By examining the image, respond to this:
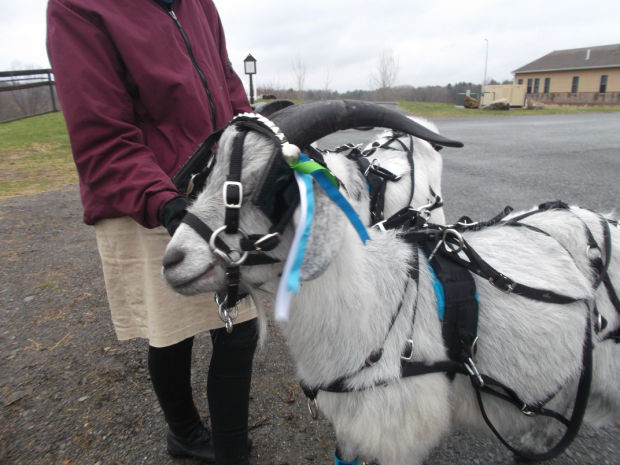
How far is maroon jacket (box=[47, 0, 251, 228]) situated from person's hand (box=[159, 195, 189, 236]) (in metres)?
0.04

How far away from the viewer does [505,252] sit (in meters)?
2.00

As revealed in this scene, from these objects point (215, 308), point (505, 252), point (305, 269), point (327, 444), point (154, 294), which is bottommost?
point (327, 444)

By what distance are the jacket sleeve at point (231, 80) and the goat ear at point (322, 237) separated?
3.57 ft

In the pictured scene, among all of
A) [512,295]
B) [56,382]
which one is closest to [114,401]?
[56,382]

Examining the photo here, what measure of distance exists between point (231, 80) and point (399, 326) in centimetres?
162

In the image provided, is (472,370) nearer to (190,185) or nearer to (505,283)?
(505,283)

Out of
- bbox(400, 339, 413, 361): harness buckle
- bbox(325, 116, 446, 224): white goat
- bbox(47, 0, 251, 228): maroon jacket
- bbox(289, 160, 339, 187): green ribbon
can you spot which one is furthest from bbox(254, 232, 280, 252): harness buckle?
bbox(325, 116, 446, 224): white goat

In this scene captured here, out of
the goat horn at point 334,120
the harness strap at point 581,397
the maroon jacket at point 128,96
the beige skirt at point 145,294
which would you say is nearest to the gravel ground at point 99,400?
the harness strap at point 581,397

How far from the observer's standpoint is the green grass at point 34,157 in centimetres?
980

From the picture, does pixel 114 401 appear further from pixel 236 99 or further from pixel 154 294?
pixel 236 99

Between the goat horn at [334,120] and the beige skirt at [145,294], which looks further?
the beige skirt at [145,294]

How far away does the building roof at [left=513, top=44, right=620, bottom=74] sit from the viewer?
5462 cm

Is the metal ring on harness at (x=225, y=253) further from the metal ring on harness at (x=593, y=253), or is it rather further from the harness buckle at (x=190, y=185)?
the metal ring on harness at (x=593, y=253)

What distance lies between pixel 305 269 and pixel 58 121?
2015cm
